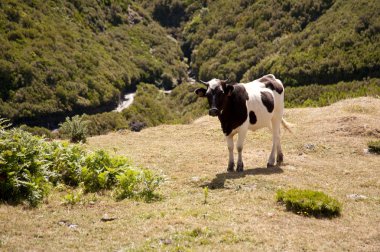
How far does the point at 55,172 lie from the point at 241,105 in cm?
581

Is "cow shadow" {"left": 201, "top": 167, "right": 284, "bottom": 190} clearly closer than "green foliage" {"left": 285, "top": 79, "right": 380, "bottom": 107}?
Yes

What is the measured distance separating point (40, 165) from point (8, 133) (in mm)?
1122

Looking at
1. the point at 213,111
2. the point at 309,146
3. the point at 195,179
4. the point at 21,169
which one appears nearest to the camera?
the point at 21,169

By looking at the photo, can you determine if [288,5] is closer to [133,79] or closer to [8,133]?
[133,79]

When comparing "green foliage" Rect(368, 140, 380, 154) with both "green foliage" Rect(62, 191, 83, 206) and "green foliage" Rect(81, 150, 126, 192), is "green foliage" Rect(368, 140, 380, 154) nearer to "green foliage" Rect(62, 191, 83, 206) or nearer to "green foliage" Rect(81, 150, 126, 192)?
"green foliage" Rect(81, 150, 126, 192)

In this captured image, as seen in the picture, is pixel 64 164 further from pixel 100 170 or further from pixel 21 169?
pixel 21 169

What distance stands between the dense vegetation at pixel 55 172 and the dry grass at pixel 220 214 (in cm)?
51

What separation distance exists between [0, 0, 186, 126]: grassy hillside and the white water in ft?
5.40

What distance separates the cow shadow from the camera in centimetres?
1314

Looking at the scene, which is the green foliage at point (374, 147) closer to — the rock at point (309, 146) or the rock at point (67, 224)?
the rock at point (309, 146)

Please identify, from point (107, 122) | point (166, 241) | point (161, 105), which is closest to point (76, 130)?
point (166, 241)

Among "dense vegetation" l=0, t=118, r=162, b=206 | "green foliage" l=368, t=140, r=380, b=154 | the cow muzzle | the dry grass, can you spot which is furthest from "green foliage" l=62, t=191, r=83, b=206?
"green foliage" l=368, t=140, r=380, b=154

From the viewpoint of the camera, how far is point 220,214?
33.9 feet

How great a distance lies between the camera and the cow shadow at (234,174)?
13139 mm
